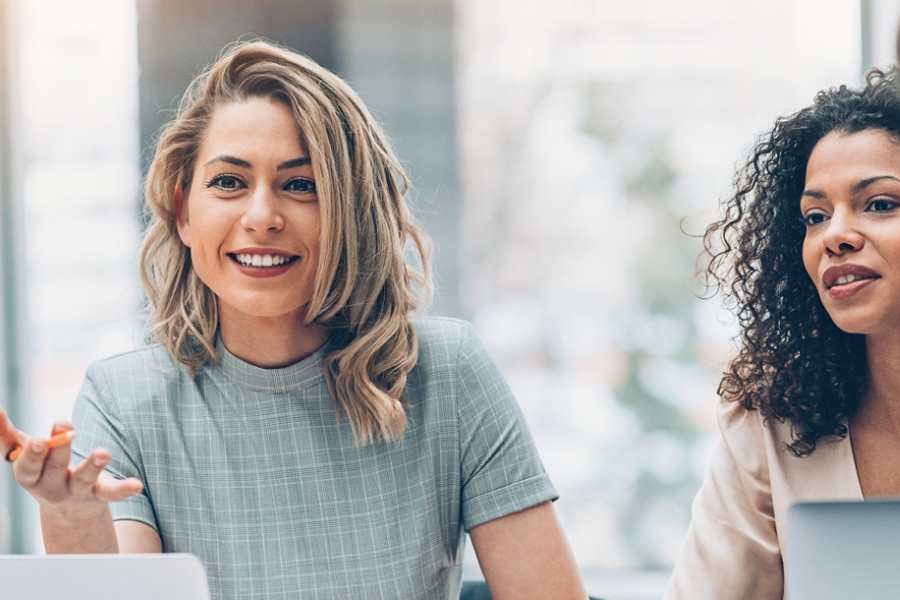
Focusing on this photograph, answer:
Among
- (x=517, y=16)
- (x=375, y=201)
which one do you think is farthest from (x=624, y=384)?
(x=375, y=201)

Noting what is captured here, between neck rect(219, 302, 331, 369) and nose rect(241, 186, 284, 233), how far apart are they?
0.20 m

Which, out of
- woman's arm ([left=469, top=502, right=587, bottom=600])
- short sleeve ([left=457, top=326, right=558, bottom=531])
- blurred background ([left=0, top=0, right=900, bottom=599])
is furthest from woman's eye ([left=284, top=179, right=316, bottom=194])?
blurred background ([left=0, top=0, right=900, bottom=599])

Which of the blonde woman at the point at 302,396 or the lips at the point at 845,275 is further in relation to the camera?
the blonde woman at the point at 302,396

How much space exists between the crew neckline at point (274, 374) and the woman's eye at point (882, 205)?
35.9 inches

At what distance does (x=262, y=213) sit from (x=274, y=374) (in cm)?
29

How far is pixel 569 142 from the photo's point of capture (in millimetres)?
2502

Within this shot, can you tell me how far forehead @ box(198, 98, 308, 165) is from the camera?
126cm

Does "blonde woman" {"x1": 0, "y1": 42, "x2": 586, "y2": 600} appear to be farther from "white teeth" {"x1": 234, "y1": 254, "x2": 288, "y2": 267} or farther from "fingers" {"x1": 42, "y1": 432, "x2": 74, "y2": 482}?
"fingers" {"x1": 42, "y1": 432, "x2": 74, "y2": 482}

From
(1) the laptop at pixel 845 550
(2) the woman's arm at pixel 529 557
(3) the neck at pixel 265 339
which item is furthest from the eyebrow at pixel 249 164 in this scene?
(1) the laptop at pixel 845 550

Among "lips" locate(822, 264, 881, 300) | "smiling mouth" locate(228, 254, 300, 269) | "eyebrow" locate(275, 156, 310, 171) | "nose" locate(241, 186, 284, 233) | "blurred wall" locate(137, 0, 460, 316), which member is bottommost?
"lips" locate(822, 264, 881, 300)

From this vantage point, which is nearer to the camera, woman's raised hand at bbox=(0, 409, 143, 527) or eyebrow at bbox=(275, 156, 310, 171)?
woman's raised hand at bbox=(0, 409, 143, 527)

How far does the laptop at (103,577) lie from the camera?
0.71m

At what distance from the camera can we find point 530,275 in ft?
8.37

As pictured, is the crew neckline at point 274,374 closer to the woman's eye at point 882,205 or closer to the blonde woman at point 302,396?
the blonde woman at point 302,396
